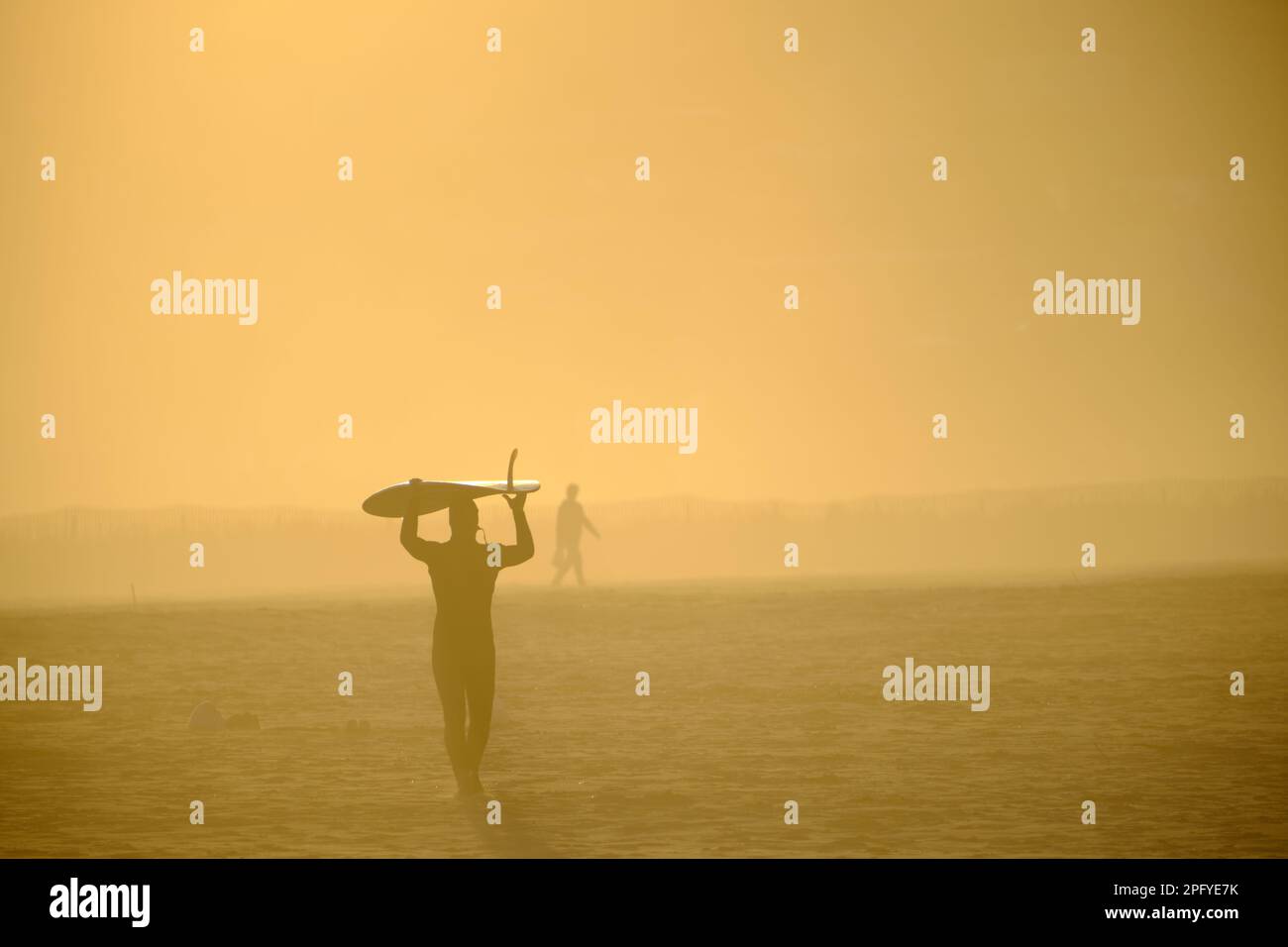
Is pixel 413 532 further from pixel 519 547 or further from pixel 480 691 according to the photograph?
pixel 480 691

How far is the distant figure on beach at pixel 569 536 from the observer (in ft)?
31.5

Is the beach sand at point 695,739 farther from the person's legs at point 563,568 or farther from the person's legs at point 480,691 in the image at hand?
the person's legs at point 563,568

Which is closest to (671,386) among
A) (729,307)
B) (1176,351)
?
(729,307)

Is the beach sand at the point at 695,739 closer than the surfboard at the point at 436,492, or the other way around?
the surfboard at the point at 436,492

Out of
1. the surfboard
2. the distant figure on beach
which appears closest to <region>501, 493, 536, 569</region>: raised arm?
the surfboard

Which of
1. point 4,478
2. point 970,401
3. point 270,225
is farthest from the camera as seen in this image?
point 970,401

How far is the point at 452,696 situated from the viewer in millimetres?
5488

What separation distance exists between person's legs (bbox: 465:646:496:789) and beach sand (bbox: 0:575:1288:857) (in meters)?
0.41

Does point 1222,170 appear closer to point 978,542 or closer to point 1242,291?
point 1242,291

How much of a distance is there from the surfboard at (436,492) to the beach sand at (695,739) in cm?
137

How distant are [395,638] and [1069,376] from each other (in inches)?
189

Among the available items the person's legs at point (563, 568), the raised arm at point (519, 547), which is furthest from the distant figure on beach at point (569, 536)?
the raised arm at point (519, 547)

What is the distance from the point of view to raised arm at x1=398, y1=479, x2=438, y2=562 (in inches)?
210
